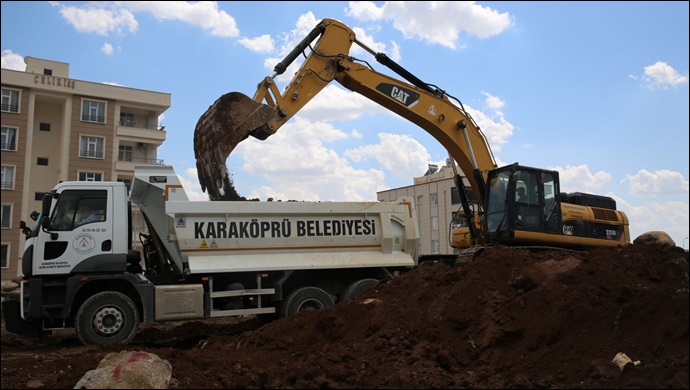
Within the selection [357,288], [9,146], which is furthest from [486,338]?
[9,146]

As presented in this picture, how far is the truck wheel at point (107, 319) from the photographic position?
9.65m

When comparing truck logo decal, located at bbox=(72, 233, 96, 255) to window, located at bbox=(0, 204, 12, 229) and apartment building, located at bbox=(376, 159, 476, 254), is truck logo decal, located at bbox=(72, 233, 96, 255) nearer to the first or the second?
window, located at bbox=(0, 204, 12, 229)

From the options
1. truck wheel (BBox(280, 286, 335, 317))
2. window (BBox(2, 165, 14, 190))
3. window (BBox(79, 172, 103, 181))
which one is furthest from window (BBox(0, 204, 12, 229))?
truck wheel (BBox(280, 286, 335, 317))

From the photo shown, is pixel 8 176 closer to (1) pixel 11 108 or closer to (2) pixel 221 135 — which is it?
(1) pixel 11 108

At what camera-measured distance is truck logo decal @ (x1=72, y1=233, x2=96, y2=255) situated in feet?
32.6

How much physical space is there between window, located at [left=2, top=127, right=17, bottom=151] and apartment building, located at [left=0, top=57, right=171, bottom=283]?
0.05 meters

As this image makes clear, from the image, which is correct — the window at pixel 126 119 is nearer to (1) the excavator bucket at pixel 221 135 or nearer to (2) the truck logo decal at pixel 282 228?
(1) the excavator bucket at pixel 221 135

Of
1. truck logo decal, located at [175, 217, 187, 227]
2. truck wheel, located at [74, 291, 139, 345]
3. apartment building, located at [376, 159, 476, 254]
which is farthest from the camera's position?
apartment building, located at [376, 159, 476, 254]

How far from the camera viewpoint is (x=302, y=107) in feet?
39.9

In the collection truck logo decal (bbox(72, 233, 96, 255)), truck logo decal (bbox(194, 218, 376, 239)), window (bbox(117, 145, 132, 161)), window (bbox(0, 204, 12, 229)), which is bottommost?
truck logo decal (bbox(72, 233, 96, 255))

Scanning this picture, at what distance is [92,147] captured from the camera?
127 ft

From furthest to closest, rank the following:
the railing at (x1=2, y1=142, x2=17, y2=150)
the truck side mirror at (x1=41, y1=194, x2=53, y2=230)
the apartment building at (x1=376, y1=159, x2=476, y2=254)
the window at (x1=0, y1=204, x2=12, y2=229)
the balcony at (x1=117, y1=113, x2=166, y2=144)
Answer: the apartment building at (x1=376, y1=159, x2=476, y2=254) < the balcony at (x1=117, y1=113, x2=166, y2=144) < the railing at (x1=2, y1=142, x2=17, y2=150) < the window at (x1=0, y1=204, x2=12, y2=229) < the truck side mirror at (x1=41, y1=194, x2=53, y2=230)

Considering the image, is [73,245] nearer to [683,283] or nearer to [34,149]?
[683,283]

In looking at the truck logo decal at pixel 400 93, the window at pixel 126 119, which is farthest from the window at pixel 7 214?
the truck logo decal at pixel 400 93
